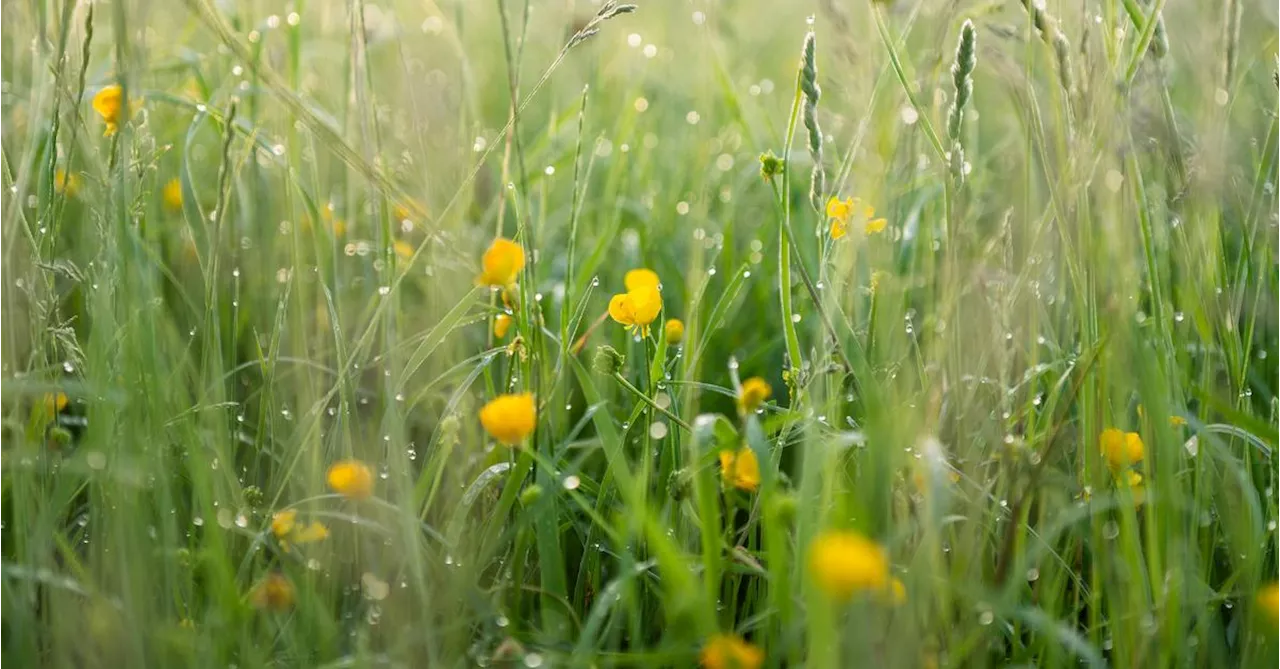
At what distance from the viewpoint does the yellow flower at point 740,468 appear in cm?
106

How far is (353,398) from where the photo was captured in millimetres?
1245

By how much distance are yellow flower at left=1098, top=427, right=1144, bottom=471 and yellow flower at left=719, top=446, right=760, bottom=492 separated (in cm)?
35

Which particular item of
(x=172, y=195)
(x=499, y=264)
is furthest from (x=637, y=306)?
(x=172, y=195)

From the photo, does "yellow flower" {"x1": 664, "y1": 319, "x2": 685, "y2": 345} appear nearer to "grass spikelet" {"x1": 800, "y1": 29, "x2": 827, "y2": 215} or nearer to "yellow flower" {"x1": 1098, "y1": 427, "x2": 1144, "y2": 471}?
"grass spikelet" {"x1": 800, "y1": 29, "x2": 827, "y2": 215}

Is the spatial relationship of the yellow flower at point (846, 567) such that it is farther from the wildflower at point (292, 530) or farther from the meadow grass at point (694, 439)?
the wildflower at point (292, 530)

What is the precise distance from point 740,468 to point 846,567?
351 millimetres

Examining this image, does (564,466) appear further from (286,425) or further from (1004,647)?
(1004,647)

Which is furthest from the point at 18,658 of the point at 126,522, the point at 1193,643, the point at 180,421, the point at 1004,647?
the point at 1193,643

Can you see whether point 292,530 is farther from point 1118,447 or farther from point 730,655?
point 1118,447

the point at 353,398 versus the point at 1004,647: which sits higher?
the point at 353,398

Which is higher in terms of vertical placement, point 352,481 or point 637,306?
point 637,306

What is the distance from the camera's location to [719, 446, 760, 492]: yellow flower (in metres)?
1.06

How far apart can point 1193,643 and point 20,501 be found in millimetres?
1155

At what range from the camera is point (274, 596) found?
0.97 meters
